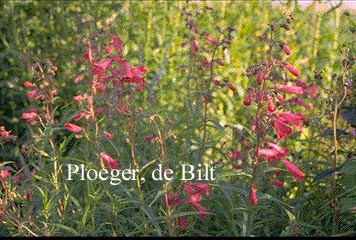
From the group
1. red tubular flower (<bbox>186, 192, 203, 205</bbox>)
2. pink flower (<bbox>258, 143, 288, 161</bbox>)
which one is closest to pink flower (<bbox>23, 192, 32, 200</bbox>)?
red tubular flower (<bbox>186, 192, 203, 205</bbox>)

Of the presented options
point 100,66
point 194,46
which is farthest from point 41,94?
point 194,46

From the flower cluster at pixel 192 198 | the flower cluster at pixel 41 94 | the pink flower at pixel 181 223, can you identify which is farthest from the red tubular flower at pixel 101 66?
the pink flower at pixel 181 223

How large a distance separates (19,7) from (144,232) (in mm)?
3598

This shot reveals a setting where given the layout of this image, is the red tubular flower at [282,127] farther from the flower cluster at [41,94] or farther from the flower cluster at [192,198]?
the flower cluster at [41,94]

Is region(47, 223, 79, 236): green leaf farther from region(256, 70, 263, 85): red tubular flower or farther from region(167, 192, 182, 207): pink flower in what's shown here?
region(256, 70, 263, 85): red tubular flower

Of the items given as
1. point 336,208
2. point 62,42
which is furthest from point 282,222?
point 62,42

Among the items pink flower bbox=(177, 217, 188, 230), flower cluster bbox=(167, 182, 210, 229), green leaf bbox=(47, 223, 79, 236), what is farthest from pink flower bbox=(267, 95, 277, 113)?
green leaf bbox=(47, 223, 79, 236)

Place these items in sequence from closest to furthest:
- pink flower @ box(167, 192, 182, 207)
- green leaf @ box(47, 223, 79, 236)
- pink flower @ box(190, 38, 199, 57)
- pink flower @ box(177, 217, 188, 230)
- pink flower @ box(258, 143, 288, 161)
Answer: pink flower @ box(258, 143, 288, 161), green leaf @ box(47, 223, 79, 236), pink flower @ box(167, 192, 182, 207), pink flower @ box(177, 217, 188, 230), pink flower @ box(190, 38, 199, 57)

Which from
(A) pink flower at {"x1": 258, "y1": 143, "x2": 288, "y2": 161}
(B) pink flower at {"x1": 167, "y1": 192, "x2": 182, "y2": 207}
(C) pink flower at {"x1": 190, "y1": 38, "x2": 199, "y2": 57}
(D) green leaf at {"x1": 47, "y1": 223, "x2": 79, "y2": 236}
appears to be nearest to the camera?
(A) pink flower at {"x1": 258, "y1": 143, "x2": 288, "y2": 161}

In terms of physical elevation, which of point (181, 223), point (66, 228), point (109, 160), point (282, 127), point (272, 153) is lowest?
point (181, 223)

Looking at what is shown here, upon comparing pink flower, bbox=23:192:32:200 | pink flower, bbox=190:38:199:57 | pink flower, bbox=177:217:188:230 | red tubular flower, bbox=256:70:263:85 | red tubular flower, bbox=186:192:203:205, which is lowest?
pink flower, bbox=177:217:188:230

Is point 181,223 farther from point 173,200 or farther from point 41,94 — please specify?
point 41,94

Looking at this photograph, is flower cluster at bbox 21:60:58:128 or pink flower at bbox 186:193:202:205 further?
flower cluster at bbox 21:60:58:128

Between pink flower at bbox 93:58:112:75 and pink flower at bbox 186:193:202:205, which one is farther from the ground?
pink flower at bbox 93:58:112:75
